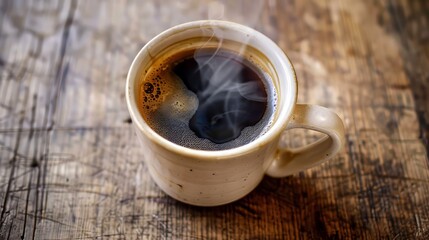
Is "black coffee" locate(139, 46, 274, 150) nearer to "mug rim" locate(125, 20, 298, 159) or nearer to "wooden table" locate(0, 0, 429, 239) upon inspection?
"mug rim" locate(125, 20, 298, 159)

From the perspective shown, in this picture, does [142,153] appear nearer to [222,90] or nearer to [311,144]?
[222,90]

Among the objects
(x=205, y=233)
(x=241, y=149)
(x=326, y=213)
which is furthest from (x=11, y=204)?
(x=326, y=213)

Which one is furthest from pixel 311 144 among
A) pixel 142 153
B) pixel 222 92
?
pixel 142 153

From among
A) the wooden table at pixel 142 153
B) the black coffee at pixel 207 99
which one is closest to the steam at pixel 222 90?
the black coffee at pixel 207 99

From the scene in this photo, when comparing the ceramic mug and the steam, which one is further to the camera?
the steam

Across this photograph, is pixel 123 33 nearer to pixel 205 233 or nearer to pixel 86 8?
pixel 86 8

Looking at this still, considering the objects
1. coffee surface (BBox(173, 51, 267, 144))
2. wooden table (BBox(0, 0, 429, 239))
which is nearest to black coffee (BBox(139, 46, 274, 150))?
coffee surface (BBox(173, 51, 267, 144))
